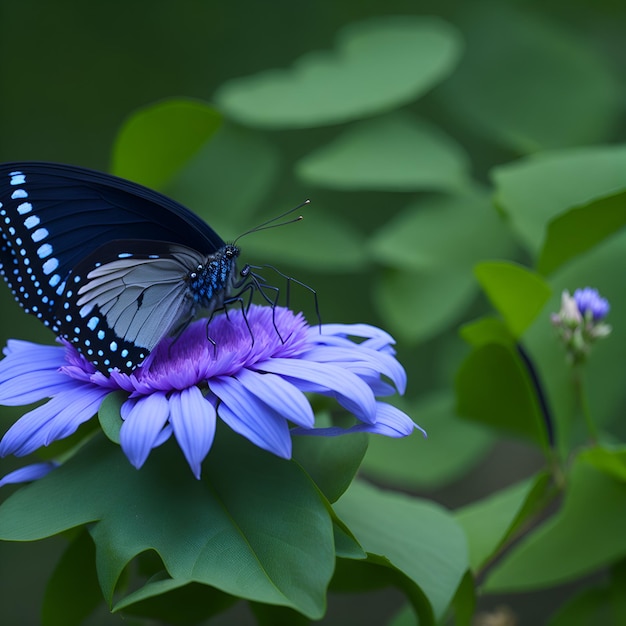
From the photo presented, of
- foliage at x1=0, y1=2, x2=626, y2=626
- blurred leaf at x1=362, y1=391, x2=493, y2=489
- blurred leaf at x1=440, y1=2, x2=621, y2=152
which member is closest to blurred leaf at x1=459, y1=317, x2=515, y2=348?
foliage at x1=0, y1=2, x2=626, y2=626

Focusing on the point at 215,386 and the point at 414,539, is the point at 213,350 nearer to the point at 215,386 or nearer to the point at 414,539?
the point at 215,386

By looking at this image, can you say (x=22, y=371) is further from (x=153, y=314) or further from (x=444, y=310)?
(x=444, y=310)

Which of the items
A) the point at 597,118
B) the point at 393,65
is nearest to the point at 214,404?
the point at 393,65

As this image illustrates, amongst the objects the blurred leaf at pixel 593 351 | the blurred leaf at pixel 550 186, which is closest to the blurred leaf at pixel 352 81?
the blurred leaf at pixel 550 186

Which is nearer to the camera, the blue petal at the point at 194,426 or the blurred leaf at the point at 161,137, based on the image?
the blue petal at the point at 194,426

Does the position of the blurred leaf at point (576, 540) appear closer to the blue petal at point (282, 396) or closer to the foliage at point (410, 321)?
the foliage at point (410, 321)
